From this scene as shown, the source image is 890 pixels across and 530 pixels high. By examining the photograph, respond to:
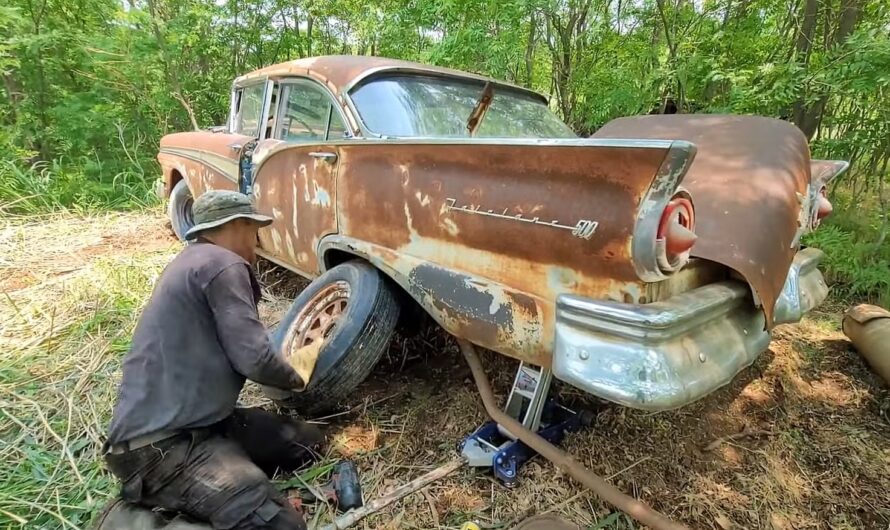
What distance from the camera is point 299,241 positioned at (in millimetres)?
3271

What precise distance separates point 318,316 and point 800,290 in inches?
98.3

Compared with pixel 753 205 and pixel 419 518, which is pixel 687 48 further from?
pixel 419 518

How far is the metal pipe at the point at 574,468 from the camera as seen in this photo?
1.91 metres

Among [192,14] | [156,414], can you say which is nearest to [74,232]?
[192,14]

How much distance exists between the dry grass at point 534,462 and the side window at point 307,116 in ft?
4.48

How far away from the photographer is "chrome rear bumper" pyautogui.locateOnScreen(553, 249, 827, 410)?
163 centimetres

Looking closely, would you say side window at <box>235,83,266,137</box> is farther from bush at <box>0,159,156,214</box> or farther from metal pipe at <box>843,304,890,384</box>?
metal pipe at <box>843,304,890,384</box>

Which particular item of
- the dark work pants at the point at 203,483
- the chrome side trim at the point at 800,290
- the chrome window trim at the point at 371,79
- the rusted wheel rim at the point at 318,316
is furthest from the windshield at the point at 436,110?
the dark work pants at the point at 203,483

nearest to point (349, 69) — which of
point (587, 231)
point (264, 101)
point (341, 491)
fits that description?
point (264, 101)

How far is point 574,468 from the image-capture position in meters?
2.10

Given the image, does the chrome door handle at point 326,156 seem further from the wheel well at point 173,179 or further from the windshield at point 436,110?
the wheel well at point 173,179

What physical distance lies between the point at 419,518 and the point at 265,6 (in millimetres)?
10074

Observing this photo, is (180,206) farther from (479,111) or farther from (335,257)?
(479,111)

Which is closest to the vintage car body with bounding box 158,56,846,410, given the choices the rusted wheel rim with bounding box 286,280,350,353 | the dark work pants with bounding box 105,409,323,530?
the rusted wheel rim with bounding box 286,280,350,353
